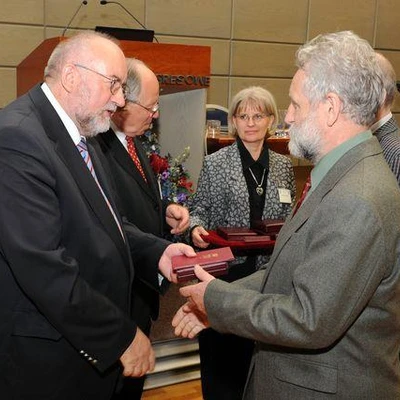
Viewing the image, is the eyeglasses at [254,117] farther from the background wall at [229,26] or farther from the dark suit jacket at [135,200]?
the background wall at [229,26]

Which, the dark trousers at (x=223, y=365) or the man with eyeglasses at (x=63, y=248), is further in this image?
the dark trousers at (x=223, y=365)

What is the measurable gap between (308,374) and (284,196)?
1.58 m

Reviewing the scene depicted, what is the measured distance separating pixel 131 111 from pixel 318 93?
3.91ft

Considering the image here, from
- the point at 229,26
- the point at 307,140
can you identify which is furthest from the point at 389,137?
the point at 229,26

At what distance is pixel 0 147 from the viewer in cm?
147

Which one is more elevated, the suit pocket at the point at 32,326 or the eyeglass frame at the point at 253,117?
the eyeglass frame at the point at 253,117

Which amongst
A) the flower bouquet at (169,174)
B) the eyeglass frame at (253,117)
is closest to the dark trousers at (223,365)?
the flower bouquet at (169,174)

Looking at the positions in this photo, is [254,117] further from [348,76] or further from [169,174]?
[348,76]

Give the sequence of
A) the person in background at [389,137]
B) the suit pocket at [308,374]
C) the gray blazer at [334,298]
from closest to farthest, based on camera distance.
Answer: the gray blazer at [334,298]
the suit pocket at [308,374]
the person in background at [389,137]

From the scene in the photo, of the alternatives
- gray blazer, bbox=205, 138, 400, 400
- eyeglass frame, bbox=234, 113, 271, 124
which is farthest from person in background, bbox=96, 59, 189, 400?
gray blazer, bbox=205, 138, 400, 400

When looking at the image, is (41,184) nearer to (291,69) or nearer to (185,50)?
(185,50)

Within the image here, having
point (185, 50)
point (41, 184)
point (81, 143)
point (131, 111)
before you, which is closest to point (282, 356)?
point (41, 184)

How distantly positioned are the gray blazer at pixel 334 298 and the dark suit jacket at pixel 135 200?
85 cm

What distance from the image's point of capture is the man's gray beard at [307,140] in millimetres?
1484
